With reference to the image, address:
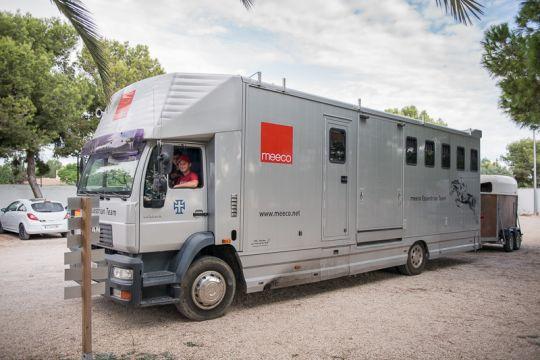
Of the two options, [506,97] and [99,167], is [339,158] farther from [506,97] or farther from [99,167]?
[506,97]

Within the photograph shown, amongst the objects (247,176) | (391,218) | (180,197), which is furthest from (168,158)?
(391,218)

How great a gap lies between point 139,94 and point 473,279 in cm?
797

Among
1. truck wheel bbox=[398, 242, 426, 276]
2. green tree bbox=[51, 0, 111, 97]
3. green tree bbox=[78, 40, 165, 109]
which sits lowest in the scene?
truck wheel bbox=[398, 242, 426, 276]

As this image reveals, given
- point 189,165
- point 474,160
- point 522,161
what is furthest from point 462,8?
point 522,161

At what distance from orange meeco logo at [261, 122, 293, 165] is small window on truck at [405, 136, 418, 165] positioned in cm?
372

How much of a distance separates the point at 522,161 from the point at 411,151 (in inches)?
2395

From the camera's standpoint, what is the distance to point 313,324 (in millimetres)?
6648

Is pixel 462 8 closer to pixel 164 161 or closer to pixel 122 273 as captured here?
pixel 164 161

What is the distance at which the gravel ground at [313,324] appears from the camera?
5.57 meters

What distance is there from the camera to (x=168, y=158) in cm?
639

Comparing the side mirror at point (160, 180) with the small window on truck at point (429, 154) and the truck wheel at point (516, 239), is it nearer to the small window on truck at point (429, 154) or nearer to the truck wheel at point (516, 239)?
the small window on truck at point (429, 154)

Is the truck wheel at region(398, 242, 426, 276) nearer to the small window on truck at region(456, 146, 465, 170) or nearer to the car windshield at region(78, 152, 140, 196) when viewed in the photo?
the small window on truck at region(456, 146, 465, 170)

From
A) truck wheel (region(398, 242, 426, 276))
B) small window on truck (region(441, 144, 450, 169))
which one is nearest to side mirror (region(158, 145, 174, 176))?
truck wheel (region(398, 242, 426, 276))

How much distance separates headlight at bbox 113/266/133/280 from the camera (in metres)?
6.14
